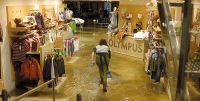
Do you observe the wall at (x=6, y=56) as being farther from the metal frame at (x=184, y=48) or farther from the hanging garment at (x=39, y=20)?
the metal frame at (x=184, y=48)

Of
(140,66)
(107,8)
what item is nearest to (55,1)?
(140,66)

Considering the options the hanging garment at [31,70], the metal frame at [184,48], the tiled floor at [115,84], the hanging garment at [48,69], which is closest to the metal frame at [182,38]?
the metal frame at [184,48]

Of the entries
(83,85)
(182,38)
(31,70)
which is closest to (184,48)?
(182,38)

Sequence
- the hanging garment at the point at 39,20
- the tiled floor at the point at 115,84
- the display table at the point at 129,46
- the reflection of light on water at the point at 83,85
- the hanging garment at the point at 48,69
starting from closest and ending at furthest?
the tiled floor at the point at 115,84 → the reflection of light on water at the point at 83,85 → the hanging garment at the point at 48,69 → the hanging garment at the point at 39,20 → the display table at the point at 129,46

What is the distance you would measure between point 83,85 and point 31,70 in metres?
1.61

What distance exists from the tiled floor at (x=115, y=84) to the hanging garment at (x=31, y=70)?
0.55 m

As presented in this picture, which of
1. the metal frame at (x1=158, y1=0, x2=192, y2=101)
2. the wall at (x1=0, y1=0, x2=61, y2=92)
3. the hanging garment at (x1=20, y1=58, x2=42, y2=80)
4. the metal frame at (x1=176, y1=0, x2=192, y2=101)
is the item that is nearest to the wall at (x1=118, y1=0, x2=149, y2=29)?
the wall at (x1=0, y1=0, x2=61, y2=92)

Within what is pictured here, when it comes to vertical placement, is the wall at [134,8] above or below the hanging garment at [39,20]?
above

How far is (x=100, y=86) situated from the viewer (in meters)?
8.31

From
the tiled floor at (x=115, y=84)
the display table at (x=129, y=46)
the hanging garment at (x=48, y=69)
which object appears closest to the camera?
the tiled floor at (x=115, y=84)

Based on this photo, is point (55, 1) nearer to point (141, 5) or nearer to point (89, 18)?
point (141, 5)

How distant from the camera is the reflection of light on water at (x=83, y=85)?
7.63 m

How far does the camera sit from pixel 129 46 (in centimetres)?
1297

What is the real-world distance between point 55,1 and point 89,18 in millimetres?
13938
